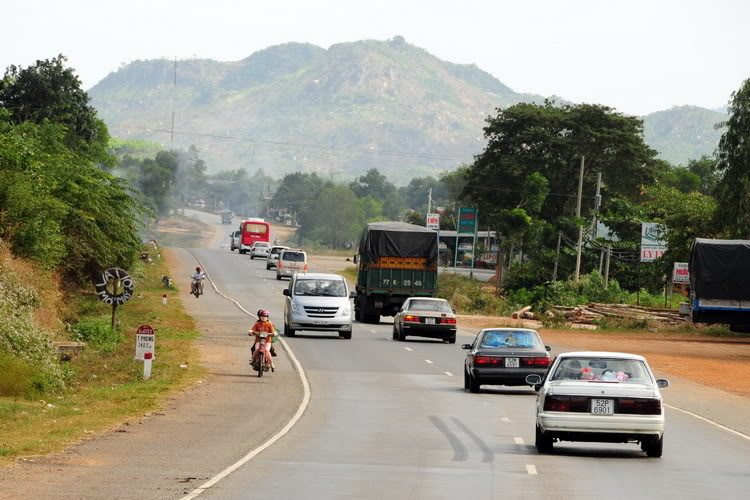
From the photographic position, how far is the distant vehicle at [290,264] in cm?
8788

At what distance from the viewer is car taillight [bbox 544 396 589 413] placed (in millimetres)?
17984

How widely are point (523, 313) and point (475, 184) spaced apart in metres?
33.1

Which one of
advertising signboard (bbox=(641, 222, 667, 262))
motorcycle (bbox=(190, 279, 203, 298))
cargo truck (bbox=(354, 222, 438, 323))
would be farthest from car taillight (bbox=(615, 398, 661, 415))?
advertising signboard (bbox=(641, 222, 667, 262))

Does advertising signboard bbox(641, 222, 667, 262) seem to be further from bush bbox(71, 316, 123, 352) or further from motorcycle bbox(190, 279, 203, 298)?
bush bbox(71, 316, 123, 352)

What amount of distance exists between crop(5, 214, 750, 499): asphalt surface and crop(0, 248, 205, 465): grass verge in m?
0.64

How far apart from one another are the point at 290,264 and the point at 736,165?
130 ft

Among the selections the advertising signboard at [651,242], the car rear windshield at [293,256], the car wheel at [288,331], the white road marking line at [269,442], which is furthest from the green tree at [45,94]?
the white road marking line at [269,442]

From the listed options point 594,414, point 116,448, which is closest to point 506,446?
point 594,414

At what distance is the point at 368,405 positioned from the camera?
25906 mm

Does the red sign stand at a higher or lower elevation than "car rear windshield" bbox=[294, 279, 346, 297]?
lower

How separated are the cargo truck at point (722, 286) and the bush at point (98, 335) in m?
22.6

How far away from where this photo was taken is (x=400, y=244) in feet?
176

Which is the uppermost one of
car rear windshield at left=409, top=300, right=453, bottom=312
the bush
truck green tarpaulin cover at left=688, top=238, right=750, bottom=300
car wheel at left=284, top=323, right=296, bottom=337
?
truck green tarpaulin cover at left=688, top=238, right=750, bottom=300

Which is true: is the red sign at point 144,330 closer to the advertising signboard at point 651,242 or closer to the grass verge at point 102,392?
the grass verge at point 102,392
